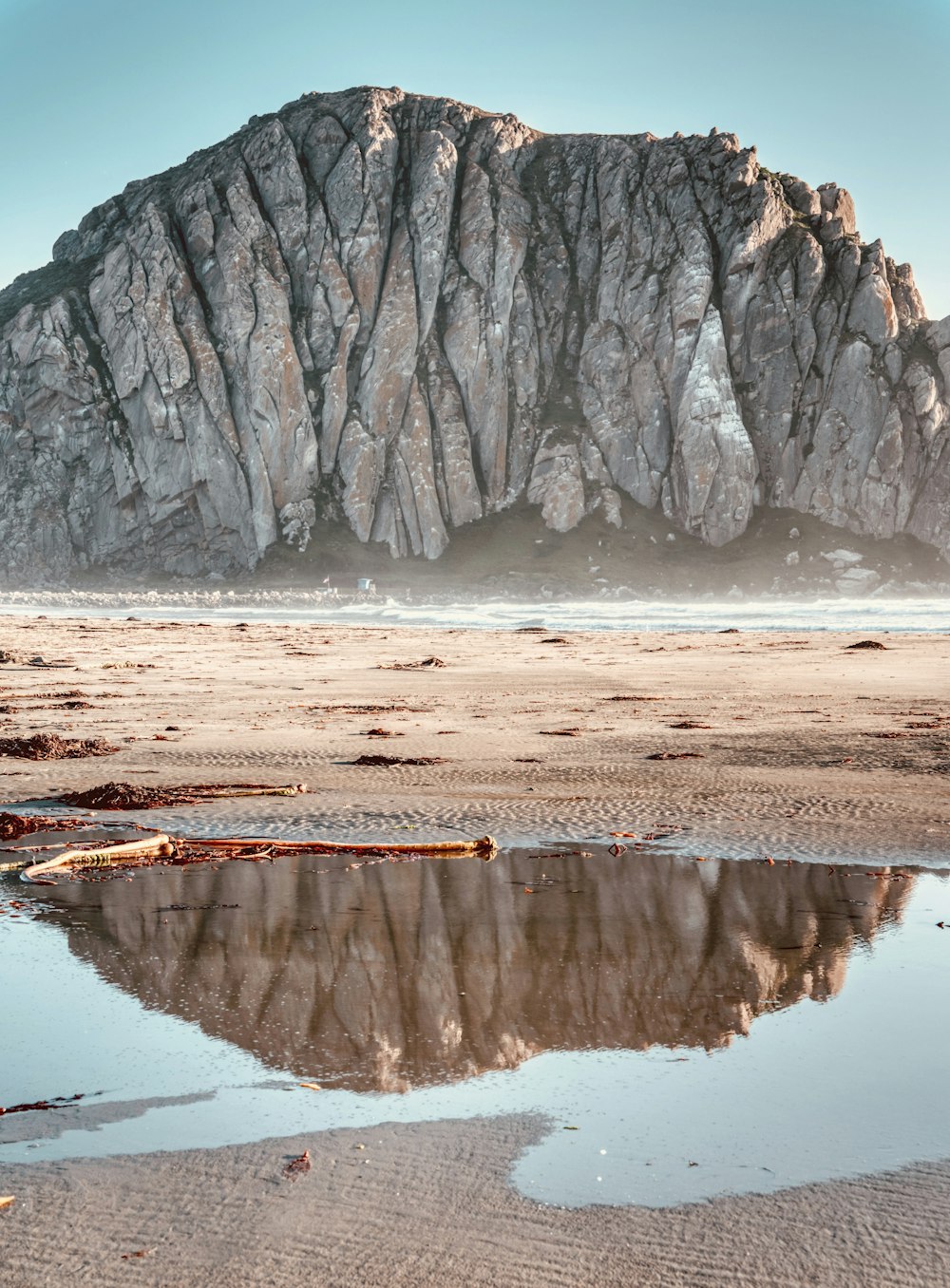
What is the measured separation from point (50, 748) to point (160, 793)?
9.02 ft

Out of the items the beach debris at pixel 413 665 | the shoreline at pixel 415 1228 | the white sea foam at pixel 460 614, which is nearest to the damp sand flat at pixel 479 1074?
the shoreline at pixel 415 1228

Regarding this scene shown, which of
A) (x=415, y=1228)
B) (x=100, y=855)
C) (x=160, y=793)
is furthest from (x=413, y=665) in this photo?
(x=415, y=1228)

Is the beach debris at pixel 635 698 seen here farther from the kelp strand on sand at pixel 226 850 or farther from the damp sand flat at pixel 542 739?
the kelp strand on sand at pixel 226 850

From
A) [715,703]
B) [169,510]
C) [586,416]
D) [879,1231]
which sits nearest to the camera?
[879,1231]

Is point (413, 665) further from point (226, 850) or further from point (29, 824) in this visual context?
point (226, 850)

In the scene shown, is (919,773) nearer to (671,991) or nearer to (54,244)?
(671,991)

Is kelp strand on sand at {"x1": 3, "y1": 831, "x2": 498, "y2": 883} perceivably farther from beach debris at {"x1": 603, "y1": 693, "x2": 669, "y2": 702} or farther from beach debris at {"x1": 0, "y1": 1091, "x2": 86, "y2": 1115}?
beach debris at {"x1": 603, "y1": 693, "x2": 669, "y2": 702}

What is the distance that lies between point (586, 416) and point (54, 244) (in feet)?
177

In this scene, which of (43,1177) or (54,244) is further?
(54,244)

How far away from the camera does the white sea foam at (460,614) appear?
41281mm

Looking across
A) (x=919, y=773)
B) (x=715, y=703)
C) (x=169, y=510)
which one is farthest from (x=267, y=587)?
(x=919, y=773)

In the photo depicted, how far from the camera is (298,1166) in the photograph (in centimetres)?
326

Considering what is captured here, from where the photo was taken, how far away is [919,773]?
10.2 m

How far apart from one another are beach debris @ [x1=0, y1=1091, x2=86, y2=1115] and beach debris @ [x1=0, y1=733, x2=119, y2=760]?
7926 mm
